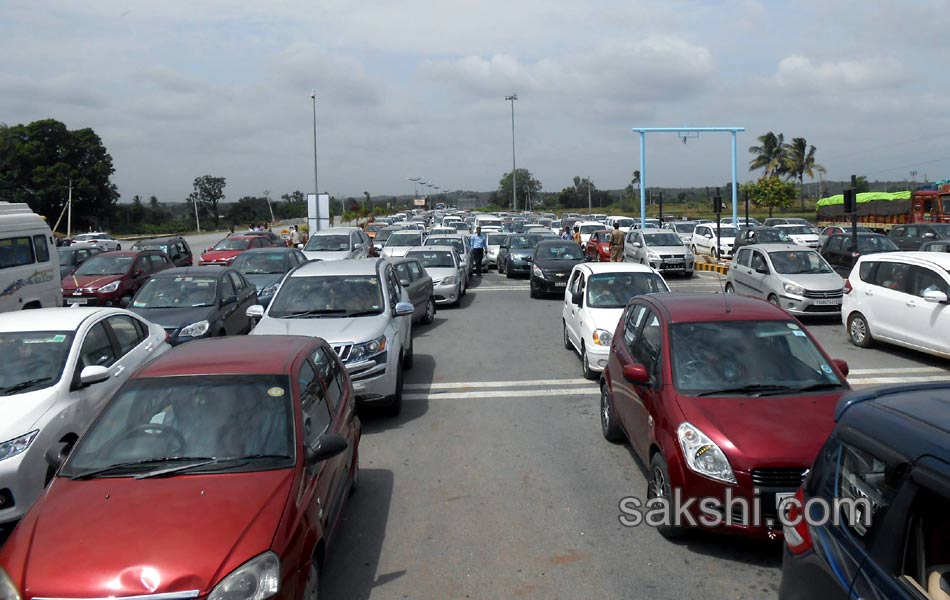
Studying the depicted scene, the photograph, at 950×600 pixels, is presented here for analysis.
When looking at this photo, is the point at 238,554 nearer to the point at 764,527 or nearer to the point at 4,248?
the point at 764,527

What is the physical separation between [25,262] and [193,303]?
431cm

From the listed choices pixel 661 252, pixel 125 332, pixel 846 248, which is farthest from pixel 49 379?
pixel 846 248

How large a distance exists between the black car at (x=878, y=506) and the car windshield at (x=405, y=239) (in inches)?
974

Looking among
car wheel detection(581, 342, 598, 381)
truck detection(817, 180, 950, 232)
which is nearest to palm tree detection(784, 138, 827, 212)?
truck detection(817, 180, 950, 232)

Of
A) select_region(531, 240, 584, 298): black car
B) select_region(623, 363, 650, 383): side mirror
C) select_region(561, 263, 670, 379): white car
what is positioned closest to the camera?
select_region(623, 363, 650, 383): side mirror

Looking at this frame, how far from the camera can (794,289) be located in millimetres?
15961

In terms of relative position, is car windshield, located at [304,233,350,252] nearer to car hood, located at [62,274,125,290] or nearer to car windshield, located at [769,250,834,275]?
car hood, located at [62,274,125,290]

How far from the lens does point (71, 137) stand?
65.6 m

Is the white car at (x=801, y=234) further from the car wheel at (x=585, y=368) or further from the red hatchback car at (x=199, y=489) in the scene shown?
the red hatchback car at (x=199, y=489)

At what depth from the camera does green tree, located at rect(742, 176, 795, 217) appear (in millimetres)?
65812

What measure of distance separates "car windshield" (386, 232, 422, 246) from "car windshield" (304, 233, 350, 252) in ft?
7.66

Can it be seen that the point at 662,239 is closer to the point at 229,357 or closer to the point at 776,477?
the point at 776,477

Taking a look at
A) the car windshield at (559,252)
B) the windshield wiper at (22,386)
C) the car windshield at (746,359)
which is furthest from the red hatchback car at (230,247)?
the car windshield at (746,359)

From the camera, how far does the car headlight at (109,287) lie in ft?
58.6
